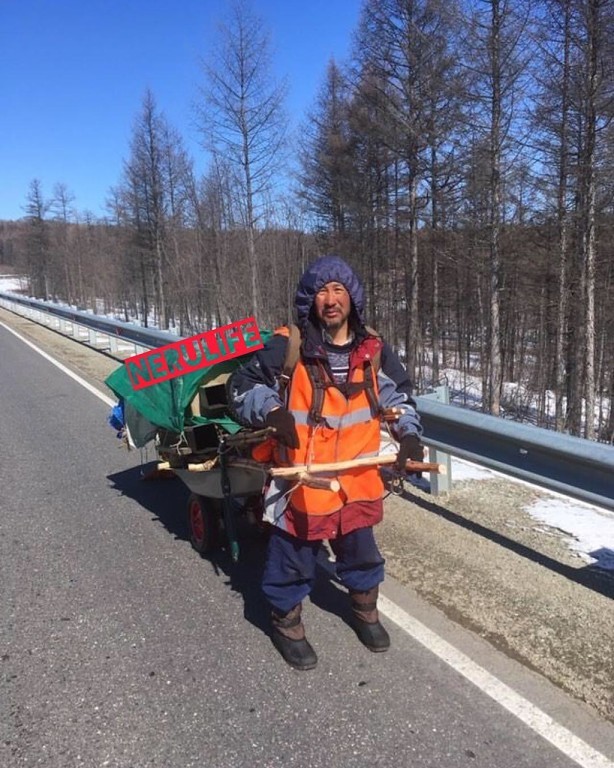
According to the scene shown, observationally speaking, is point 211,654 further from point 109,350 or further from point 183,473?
point 109,350

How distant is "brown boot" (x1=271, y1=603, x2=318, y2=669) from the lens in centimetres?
267

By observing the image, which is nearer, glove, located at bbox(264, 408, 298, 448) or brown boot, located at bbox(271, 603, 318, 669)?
glove, located at bbox(264, 408, 298, 448)

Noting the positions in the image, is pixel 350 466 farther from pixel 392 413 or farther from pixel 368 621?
pixel 368 621

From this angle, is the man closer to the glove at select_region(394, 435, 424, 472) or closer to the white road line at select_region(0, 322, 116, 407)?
the glove at select_region(394, 435, 424, 472)

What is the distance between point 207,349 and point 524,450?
6.33ft

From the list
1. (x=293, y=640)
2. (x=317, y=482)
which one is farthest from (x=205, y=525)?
(x=317, y=482)

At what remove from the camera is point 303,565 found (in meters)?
2.81

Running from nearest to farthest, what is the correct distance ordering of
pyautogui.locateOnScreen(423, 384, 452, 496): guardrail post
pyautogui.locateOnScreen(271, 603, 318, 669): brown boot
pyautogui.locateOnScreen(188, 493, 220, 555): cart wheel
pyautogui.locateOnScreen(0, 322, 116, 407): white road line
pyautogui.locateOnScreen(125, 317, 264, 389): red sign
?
pyautogui.locateOnScreen(271, 603, 318, 669): brown boot
pyautogui.locateOnScreen(125, 317, 264, 389): red sign
pyautogui.locateOnScreen(188, 493, 220, 555): cart wheel
pyautogui.locateOnScreen(423, 384, 452, 496): guardrail post
pyautogui.locateOnScreen(0, 322, 116, 407): white road line

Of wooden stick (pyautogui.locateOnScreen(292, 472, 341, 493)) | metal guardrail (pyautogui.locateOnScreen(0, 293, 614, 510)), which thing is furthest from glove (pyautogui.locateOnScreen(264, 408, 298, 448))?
metal guardrail (pyautogui.locateOnScreen(0, 293, 614, 510))

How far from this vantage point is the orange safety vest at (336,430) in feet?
8.80

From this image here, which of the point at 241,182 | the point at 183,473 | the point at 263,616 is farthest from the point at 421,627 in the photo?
the point at 241,182

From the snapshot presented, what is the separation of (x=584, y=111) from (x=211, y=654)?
14.5 meters

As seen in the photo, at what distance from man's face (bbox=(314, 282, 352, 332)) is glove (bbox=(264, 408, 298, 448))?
0.47 metres

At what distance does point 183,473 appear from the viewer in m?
3.78
